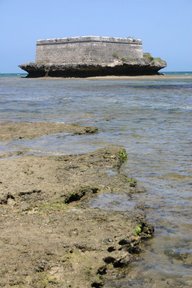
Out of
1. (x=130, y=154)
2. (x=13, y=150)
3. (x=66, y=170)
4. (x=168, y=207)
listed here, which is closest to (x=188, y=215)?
(x=168, y=207)

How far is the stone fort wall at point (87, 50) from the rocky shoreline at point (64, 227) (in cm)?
4375

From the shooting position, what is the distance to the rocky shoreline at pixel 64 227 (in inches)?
110

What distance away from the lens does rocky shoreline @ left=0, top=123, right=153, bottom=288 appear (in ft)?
9.19

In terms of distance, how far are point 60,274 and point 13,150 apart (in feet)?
15.1

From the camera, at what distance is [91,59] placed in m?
49.4

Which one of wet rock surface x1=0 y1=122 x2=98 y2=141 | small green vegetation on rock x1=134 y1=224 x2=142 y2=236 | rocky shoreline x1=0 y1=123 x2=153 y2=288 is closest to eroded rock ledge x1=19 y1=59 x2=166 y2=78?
wet rock surface x1=0 y1=122 x2=98 y2=141

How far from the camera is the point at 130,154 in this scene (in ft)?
22.7

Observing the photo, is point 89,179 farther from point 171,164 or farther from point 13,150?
point 13,150

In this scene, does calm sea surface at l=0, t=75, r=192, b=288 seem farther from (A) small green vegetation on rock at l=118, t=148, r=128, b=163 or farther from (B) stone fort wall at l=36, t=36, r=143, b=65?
(B) stone fort wall at l=36, t=36, r=143, b=65

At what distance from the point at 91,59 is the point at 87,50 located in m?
1.18

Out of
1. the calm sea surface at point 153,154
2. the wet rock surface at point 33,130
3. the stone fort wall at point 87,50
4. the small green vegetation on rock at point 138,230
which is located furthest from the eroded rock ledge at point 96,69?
the small green vegetation on rock at point 138,230

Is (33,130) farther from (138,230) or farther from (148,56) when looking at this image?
(148,56)

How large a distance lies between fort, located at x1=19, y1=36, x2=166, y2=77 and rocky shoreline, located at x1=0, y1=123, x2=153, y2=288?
42886 mm

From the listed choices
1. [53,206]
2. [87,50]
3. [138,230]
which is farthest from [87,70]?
[138,230]
